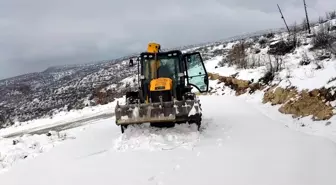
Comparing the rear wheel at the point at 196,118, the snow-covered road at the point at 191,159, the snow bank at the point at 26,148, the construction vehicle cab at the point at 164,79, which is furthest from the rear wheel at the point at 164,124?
the snow bank at the point at 26,148

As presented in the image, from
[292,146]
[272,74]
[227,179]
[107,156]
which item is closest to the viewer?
[227,179]

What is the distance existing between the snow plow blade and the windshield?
1709mm

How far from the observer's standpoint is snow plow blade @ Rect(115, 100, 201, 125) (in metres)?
9.03

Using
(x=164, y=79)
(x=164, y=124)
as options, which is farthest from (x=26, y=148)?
(x=164, y=79)

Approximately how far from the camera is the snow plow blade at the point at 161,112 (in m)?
9.03

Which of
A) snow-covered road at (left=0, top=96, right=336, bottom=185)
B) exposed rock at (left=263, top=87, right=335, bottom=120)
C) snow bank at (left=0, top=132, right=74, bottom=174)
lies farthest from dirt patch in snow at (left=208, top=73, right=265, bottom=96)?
snow bank at (left=0, top=132, right=74, bottom=174)

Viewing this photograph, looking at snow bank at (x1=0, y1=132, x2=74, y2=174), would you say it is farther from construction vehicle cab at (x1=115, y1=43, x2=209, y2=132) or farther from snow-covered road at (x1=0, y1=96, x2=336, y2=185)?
construction vehicle cab at (x1=115, y1=43, x2=209, y2=132)

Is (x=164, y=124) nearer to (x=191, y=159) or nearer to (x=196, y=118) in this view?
(x=196, y=118)

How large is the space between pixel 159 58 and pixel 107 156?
12.5ft

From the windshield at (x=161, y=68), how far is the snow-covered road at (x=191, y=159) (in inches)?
69.3

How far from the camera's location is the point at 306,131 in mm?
8664

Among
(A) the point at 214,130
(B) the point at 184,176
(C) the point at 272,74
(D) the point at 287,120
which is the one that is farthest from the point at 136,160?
(C) the point at 272,74

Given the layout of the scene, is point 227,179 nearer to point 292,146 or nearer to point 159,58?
point 292,146

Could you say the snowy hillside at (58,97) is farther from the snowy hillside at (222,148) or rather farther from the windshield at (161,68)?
the snowy hillside at (222,148)
